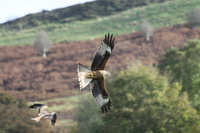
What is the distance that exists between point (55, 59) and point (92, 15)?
45752mm

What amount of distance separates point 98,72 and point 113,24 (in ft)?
435

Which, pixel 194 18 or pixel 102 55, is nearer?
pixel 102 55

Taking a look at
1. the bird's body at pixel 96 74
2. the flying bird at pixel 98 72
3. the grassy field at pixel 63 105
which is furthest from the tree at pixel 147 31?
the bird's body at pixel 96 74

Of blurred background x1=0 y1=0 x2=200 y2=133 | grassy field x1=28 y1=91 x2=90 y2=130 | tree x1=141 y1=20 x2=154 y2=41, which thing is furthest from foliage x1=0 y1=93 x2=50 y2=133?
tree x1=141 y1=20 x2=154 y2=41

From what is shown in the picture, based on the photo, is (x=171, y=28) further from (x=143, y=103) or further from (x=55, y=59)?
(x=143, y=103)

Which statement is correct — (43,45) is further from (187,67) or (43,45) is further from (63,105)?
(187,67)

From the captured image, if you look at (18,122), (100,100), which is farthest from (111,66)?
(100,100)

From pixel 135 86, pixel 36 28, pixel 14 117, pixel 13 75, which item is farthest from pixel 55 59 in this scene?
pixel 135 86

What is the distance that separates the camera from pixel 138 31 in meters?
130

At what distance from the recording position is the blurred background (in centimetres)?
3784

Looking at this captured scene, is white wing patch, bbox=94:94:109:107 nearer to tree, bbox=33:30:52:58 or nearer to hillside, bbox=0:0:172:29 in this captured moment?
tree, bbox=33:30:52:58

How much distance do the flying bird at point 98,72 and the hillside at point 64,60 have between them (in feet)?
242

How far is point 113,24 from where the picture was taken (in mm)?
144125

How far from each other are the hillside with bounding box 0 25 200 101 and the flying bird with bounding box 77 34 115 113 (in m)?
73.7
